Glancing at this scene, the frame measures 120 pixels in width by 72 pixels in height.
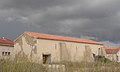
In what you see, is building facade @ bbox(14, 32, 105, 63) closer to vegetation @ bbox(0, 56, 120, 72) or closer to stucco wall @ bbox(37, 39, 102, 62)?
stucco wall @ bbox(37, 39, 102, 62)

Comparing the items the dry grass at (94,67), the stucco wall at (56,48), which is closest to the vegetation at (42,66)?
the dry grass at (94,67)

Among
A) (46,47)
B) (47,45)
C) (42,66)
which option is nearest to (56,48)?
(47,45)

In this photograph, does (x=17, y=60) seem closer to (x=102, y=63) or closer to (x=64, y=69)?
(x=64, y=69)

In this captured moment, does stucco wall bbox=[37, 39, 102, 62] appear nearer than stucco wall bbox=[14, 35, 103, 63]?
No

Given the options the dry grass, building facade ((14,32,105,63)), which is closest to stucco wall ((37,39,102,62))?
building facade ((14,32,105,63))

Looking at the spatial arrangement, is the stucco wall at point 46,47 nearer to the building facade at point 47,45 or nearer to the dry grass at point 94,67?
the building facade at point 47,45

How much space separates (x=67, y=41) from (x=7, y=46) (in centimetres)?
894

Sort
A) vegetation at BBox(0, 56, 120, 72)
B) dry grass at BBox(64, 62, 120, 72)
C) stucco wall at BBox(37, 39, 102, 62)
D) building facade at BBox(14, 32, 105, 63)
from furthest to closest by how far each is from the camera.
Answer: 1. stucco wall at BBox(37, 39, 102, 62)
2. building facade at BBox(14, 32, 105, 63)
3. dry grass at BBox(64, 62, 120, 72)
4. vegetation at BBox(0, 56, 120, 72)

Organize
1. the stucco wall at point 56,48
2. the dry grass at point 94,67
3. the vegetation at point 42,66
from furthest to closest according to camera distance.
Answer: the stucco wall at point 56,48 < the dry grass at point 94,67 < the vegetation at point 42,66

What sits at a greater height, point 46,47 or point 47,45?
point 47,45

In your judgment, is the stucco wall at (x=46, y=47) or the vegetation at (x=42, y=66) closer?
the vegetation at (x=42, y=66)

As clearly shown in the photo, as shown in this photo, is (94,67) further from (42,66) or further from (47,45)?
(47,45)

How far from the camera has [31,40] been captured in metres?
31.4

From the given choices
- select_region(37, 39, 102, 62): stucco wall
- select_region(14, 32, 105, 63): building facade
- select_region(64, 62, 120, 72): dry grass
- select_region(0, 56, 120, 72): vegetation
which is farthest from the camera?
select_region(37, 39, 102, 62): stucco wall
